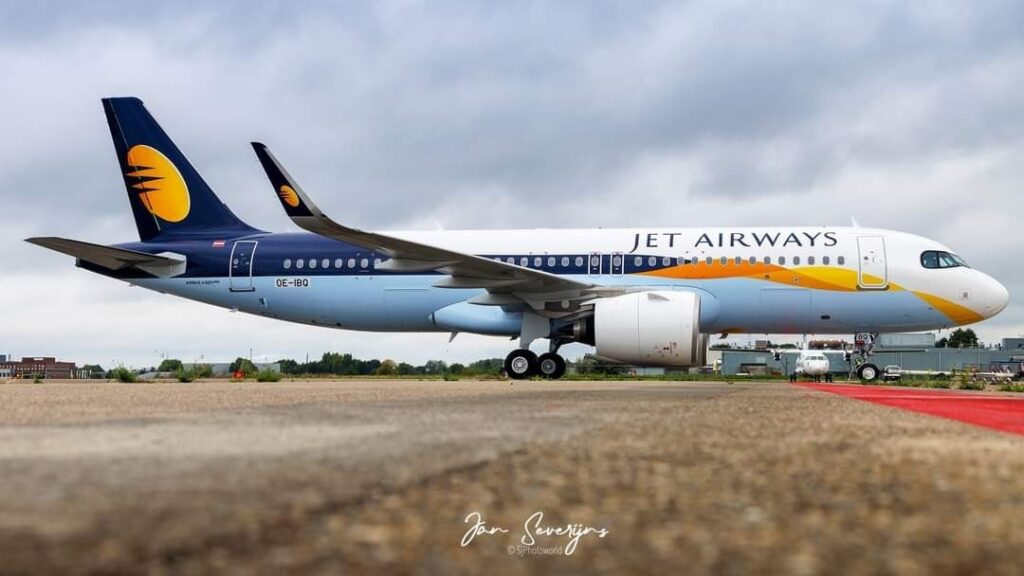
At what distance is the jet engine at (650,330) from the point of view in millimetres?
14703

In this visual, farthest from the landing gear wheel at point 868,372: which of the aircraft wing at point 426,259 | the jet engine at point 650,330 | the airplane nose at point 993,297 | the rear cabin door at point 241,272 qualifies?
the rear cabin door at point 241,272

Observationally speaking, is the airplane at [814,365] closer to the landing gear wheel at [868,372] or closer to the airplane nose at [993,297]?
the landing gear wheel at [868,372]

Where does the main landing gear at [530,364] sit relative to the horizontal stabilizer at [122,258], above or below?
below

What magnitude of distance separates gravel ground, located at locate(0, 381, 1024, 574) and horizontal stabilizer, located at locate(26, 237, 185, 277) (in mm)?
16403

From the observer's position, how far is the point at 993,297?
691 inches

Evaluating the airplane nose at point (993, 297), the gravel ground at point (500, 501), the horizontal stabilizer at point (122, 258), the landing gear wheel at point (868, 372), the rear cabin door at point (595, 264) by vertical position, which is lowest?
the gravel ground at point (500, 501)

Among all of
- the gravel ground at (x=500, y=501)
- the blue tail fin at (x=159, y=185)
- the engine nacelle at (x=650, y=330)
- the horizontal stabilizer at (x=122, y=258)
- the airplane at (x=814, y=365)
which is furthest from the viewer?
the airplane at (x=814, y=365)

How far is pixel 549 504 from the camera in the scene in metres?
2.06

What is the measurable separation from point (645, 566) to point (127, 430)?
3.10 metres

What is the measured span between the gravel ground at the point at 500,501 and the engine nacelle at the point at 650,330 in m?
10.7

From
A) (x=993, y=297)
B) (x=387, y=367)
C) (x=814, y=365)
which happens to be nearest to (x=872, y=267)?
(x=993, y=297)

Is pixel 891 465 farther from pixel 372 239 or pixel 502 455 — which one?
pixel 372 239

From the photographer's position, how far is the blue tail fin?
66.6 feet

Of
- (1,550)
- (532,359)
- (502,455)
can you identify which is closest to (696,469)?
(502,455)
